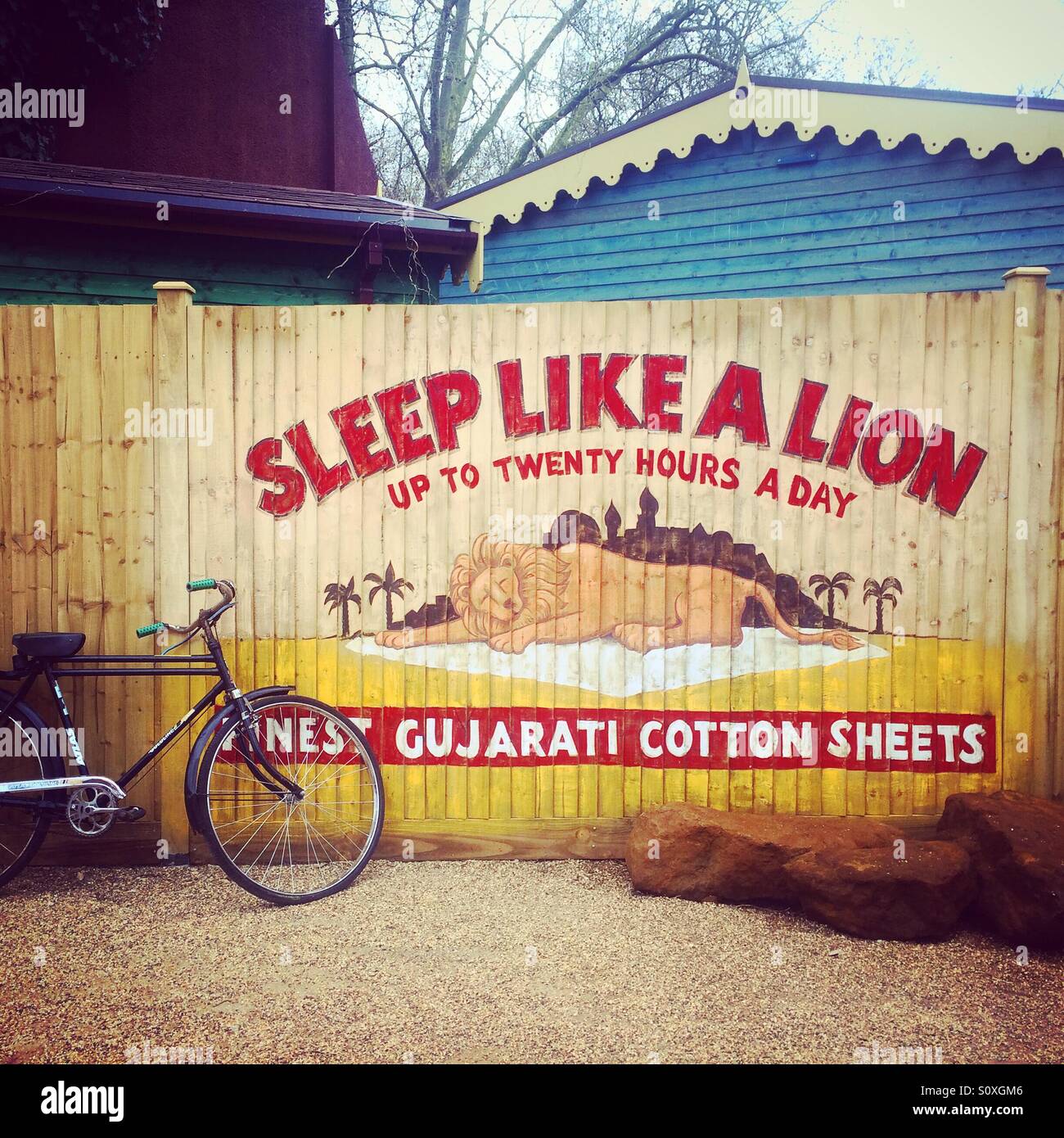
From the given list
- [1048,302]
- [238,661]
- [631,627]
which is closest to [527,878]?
[631,627]

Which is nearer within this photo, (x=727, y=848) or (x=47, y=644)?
(x=727, y=848)

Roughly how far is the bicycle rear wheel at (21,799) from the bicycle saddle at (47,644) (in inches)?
11.9

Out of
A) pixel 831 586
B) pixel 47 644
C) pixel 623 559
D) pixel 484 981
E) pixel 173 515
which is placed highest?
pixel 173 515

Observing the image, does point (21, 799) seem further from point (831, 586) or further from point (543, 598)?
point (831, 586)

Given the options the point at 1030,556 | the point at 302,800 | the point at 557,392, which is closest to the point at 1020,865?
the point at 1030,556

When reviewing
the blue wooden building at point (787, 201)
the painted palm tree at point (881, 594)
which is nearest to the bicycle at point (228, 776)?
the painted palm tree at point (881, 594)

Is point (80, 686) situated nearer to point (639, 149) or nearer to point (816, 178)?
point (639, 149)

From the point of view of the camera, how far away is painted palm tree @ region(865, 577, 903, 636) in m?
4.19

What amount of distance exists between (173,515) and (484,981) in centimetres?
261

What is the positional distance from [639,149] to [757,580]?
224 inches

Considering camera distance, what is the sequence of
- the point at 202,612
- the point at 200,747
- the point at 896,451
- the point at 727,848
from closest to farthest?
the point at 727,848 < the point at 200,747 < the point at 202,612 < the point at 896,451

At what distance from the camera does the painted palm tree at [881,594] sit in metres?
4.19

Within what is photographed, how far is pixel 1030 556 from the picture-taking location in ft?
13.6
